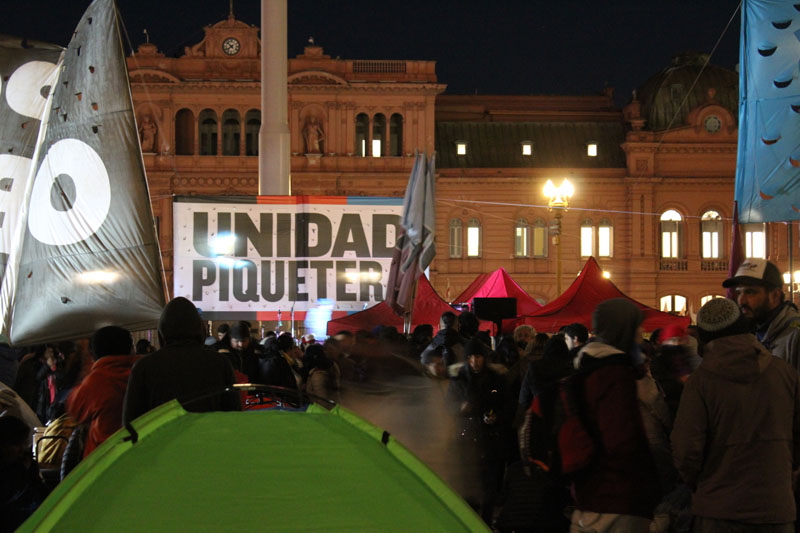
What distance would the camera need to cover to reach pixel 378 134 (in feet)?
136

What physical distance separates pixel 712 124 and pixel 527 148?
296 inches

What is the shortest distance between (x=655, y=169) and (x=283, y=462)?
39.5 m

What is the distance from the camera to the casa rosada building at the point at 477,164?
40344mm

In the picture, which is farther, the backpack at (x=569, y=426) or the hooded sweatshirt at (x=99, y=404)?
the hooded sweatshirt at (x=99, y=404)

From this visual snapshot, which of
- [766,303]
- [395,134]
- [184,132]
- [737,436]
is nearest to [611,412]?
[737,436]

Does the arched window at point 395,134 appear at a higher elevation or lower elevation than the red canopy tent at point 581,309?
higher

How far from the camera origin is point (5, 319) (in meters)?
6.96

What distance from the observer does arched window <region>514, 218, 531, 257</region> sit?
136ft

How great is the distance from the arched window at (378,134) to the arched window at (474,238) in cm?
475

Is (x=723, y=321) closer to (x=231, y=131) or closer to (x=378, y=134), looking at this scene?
(x=378, y=134)

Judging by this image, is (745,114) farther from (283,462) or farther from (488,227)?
(488,227)

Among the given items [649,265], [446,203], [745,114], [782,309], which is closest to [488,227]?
[446,203]

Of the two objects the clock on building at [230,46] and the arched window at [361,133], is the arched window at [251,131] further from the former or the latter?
the arched window at [361,133]

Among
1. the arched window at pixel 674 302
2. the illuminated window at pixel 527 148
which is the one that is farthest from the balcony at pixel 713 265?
the illuminated window at pixel 527 148
